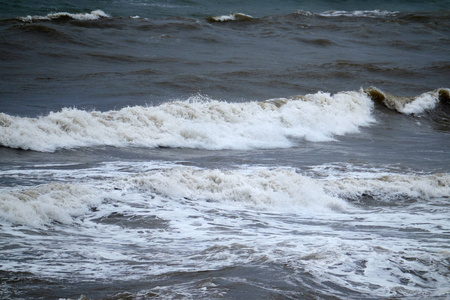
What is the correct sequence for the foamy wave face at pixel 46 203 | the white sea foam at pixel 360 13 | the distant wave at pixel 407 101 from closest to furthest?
the foamy wave face at pixel 46 203 < the distant wave at pixel 407 101 < the white sea foam at pixel 360 13

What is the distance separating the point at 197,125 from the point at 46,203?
21.4 ft

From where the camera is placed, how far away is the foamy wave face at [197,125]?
34.1 feet

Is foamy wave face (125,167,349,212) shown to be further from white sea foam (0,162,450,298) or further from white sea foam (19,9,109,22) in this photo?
white sea foam (19,9,109,22)

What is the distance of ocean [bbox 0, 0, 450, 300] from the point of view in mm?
4836

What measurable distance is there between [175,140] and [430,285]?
7.49 metres

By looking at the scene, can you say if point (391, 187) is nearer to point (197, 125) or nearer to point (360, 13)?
point (197, 125)

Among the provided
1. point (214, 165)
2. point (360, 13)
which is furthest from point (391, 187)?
point (360, 13)

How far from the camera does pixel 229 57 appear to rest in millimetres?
21578

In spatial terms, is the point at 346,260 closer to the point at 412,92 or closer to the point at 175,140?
the point at 175,140

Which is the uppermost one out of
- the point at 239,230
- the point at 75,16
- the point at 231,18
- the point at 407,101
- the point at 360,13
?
the point at 360,13

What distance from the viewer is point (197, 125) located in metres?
12.5

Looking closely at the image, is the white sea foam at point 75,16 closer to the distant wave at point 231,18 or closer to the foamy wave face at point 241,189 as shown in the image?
the distant wave at point 231,18

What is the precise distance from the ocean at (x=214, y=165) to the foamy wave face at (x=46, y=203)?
2 centimetres

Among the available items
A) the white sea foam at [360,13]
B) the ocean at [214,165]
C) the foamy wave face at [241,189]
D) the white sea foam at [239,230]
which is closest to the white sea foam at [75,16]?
the ocean at [214,165]
